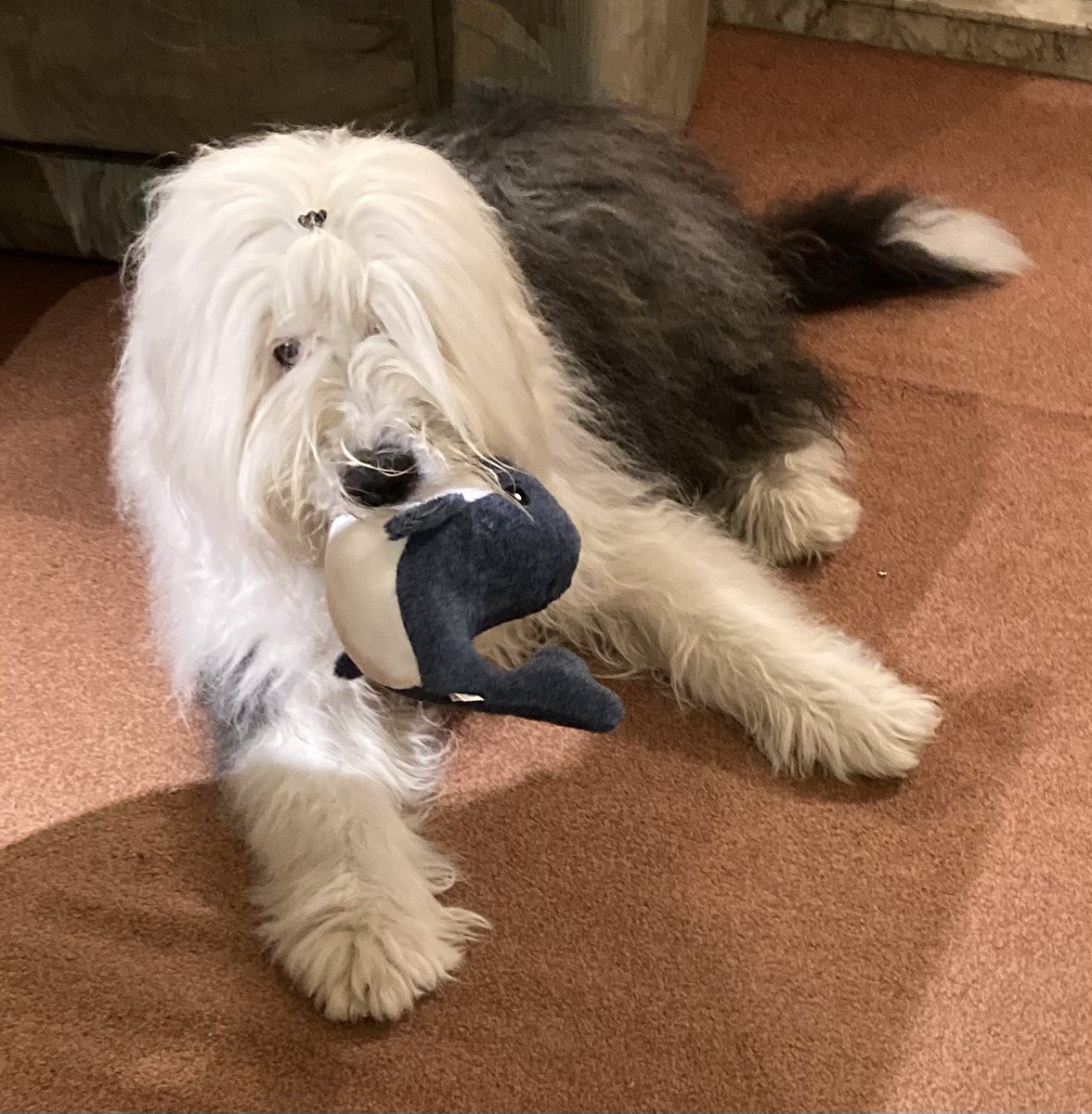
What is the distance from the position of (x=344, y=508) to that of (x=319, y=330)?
167mm

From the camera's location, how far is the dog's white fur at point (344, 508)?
1.15m

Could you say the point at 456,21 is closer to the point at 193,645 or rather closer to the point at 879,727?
the point at 193,645

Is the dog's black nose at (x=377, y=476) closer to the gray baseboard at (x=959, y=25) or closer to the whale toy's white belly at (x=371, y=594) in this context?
the whale toy's white belly at (x=371, y=594)

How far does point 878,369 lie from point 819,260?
0.72 feet

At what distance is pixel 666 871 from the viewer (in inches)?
55.9

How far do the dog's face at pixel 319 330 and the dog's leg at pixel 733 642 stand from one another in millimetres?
419

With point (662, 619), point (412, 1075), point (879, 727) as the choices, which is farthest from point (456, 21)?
point (412, 1075)

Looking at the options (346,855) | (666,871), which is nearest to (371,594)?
(346,855)

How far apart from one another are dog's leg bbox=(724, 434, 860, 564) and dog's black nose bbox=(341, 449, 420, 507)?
2.53 feet

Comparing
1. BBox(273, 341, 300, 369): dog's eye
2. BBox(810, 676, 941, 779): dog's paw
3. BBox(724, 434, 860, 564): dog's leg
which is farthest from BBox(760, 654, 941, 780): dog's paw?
BBox(273, 341, 300, 369): dog's eye

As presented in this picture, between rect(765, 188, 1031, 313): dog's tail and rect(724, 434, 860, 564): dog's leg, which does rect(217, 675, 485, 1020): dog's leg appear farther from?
rect(765, 188, 1031, 313): dog's tail

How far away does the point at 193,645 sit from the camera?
1504mm

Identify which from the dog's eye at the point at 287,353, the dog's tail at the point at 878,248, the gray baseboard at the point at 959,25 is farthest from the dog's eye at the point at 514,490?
the gray baseboard at the point at 959,25

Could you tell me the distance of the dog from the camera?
115cm
